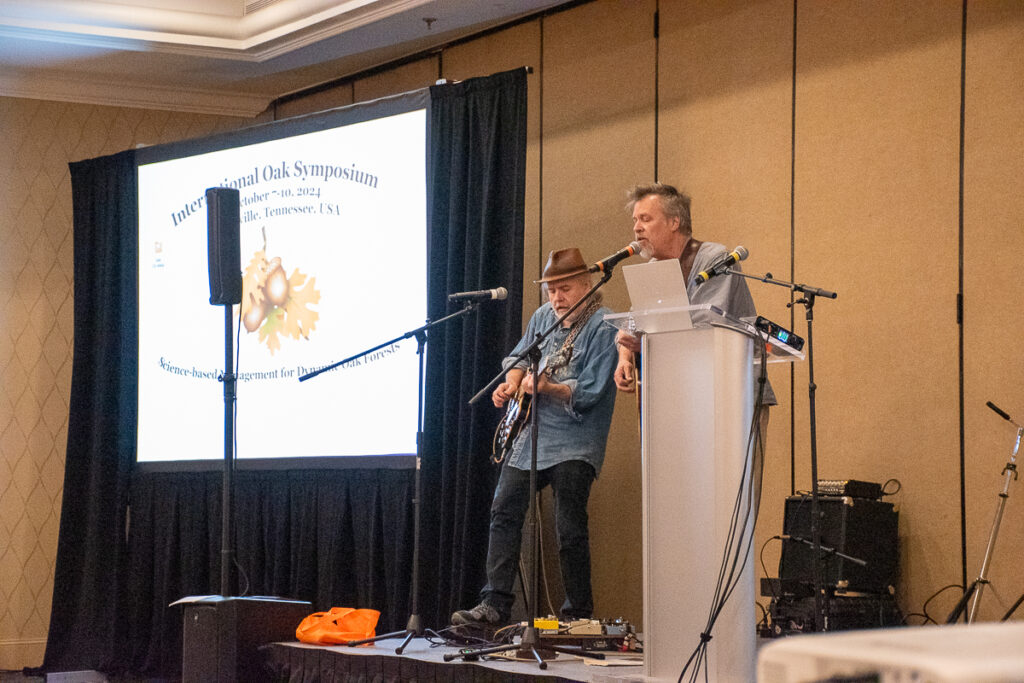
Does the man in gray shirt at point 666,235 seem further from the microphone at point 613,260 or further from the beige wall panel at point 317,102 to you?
the beige wall panel at point 317,102

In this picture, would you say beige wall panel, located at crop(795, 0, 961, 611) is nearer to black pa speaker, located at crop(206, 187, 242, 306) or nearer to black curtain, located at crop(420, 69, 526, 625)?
black curtain, located at crop(420, 69, 526, 625)

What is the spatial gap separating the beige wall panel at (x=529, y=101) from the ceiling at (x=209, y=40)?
10 centimetres

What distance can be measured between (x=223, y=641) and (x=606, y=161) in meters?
2.74

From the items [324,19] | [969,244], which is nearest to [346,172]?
[324,19]

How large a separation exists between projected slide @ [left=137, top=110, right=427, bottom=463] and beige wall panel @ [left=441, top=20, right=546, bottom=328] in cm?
63

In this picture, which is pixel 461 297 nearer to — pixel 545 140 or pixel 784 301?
pixel 784 301

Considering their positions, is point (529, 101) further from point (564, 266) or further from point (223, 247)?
point (223, 247)

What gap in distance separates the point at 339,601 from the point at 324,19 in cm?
291

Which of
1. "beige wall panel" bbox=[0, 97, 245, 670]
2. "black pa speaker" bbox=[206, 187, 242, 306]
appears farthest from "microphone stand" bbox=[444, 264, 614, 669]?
"beige wall panel" bbox=[0, 97, 245, 670]

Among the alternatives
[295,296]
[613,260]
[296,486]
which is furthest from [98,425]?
[613,260]

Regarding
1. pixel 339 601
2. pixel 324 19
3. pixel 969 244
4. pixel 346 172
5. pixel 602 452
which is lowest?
pixel 339 601

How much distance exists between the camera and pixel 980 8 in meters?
3.99

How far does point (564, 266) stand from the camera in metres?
4.10

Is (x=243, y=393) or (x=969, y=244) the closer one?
(x=969, y=244)
